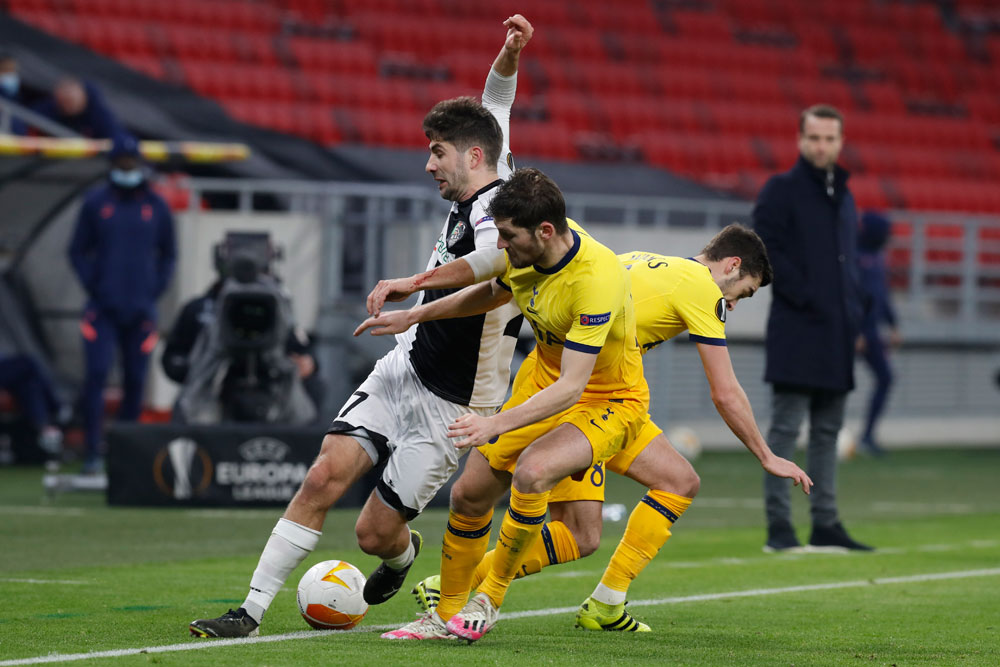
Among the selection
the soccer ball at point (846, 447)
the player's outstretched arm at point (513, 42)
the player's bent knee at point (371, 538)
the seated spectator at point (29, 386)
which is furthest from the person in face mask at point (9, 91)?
the player's bent knee at point (371, 538)

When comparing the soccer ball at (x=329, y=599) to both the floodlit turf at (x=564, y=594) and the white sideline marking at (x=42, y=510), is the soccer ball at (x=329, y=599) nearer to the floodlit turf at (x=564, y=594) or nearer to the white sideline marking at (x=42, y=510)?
the floodlit turf at (x=564, y=594)

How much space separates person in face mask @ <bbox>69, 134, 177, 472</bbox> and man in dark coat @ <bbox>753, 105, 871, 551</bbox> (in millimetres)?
5763

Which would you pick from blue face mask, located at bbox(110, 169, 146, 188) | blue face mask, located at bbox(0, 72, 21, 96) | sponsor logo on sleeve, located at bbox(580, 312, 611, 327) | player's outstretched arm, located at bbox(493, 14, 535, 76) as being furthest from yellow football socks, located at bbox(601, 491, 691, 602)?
blue face mask, located at bbox(0, 72, 21, 96)

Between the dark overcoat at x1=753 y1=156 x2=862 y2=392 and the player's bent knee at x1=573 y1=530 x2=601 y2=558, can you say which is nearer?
the player's bent knee at x1=573 y1=530 x2=601 y2=558

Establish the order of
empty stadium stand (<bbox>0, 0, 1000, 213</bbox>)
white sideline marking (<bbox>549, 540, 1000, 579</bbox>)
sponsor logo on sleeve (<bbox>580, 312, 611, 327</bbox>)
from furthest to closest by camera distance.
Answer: empty stadium stand (<bbox>0, 0, 1000, 213</bbox>) → white sideline marking (<bbox>549, 540, 1000, 579</bbox>) → sponsor logo on sleeve (<bbox>580, 312, 611, 327</bbox>)

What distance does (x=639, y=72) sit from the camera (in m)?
24.2

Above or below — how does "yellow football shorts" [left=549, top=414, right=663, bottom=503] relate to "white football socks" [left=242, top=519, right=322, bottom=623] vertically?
above

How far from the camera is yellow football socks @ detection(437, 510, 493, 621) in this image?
Result: 5.48 meters

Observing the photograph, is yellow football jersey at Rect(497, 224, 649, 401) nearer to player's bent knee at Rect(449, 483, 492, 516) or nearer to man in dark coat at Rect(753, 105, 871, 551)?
player's bent knee at Rect(449, 483, 492, 516)

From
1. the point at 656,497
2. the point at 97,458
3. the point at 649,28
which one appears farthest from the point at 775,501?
the point at 649,28

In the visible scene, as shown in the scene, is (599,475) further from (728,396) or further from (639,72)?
(639,72)

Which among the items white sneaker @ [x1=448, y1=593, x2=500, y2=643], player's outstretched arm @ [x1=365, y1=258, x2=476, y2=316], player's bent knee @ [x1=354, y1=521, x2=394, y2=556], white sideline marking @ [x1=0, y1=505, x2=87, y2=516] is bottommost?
white sideline marking @ [x1=0, y1=505, x2=87, y2=516]

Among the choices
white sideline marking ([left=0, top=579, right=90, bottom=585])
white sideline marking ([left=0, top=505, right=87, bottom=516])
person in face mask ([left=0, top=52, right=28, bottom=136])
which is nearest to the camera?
white sideline marking ([left=0, top=579, right=90, bottom=585])

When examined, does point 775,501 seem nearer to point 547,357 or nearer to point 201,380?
point 547,357
